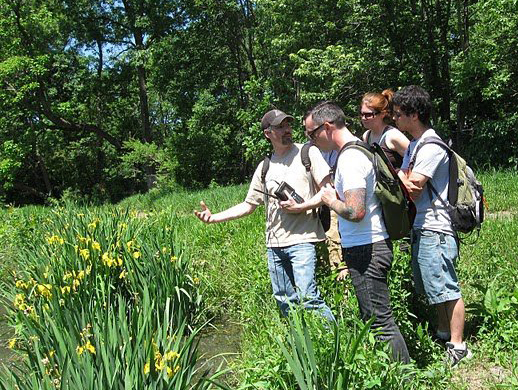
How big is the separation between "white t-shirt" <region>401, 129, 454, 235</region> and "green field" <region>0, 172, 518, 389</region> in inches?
23.8

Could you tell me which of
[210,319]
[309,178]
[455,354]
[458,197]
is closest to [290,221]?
[309,178]

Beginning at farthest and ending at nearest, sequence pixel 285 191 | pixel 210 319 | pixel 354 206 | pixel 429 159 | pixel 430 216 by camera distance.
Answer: pixel 210 319 < pixel 285 191 < pixel 430 216 < pixel 429 159 < pixel 354 206

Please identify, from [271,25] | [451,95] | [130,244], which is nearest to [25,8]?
[271,25]

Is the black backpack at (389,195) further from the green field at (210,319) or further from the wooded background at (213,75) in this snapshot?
the wooded background at (213,75)

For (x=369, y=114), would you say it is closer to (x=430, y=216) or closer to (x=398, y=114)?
(x=398, y=114)

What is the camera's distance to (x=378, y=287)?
266 centimetres

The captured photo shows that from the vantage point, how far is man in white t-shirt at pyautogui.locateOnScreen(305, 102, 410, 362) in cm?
258

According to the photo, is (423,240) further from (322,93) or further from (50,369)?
(322,93)

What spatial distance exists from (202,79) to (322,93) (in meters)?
8.13

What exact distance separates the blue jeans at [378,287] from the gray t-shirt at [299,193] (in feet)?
1.81

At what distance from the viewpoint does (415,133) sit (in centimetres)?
296

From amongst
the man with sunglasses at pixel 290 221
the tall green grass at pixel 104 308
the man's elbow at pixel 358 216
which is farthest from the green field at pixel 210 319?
the man's elbow at pixel 358 216

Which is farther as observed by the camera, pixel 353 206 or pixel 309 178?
pixel 309 178

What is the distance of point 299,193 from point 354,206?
0.71 m
